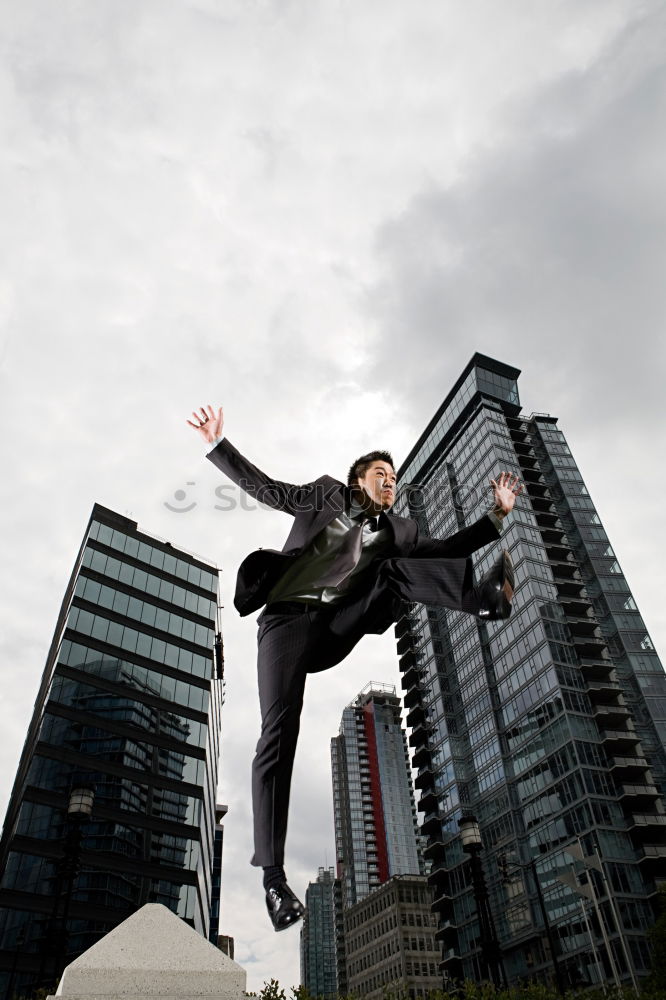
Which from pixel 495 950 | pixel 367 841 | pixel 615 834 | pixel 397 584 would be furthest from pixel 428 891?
pixel 397 584

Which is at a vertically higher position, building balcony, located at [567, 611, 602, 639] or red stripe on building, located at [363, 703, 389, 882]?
red stripe on building, located at [363, 703, 389, 882]

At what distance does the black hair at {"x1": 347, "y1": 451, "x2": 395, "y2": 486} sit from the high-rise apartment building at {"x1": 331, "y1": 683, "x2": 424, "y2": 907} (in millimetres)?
156767

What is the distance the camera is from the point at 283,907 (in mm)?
4910

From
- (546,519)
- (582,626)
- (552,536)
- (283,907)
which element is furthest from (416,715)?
(283,907)

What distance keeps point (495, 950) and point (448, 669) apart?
72.6 meters

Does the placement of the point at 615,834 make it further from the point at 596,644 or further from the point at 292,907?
the point at 292,907

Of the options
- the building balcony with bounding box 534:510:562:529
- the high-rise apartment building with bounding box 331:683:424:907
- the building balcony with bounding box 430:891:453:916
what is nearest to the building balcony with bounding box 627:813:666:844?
the building balcony with bounding box 430:891:453:916

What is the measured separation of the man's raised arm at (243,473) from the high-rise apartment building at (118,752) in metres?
43.6

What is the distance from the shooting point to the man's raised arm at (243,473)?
6.65 m

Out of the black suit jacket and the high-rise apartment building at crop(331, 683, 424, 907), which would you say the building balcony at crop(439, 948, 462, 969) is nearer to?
the high-rise apartment building at crop(331, 683, 424, 907)

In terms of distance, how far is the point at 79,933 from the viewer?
46.8 meters

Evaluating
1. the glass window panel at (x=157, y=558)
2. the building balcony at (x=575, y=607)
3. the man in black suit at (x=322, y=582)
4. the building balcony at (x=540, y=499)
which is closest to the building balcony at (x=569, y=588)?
the building balcony at (x=575, y=607)

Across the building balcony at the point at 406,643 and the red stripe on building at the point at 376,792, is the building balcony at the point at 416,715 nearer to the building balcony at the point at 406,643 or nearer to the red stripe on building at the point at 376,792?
the building balcony at the point at 406,643

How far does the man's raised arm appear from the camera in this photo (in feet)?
21.8
